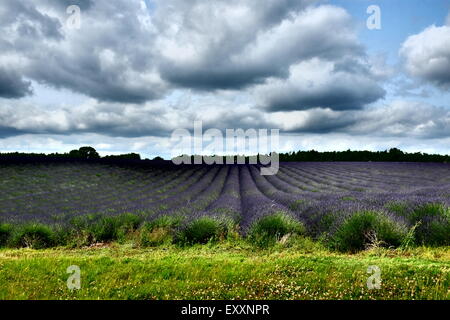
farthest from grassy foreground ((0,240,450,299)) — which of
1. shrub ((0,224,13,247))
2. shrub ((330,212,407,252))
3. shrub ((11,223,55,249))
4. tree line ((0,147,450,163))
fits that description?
tree line ((0,147,450,163))

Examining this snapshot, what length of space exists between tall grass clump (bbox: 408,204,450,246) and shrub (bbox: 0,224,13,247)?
971cm

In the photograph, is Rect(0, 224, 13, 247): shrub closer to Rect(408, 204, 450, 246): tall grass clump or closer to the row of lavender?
the row of lavender

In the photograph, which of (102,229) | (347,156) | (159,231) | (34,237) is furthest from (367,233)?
(347,156)

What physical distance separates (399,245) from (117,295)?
17.3ft

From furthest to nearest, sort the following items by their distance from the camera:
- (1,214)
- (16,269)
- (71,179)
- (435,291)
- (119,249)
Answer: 1. (71,179)
2. (1,214)
3. (119,249)
4. (16,269)
5. (435,291)

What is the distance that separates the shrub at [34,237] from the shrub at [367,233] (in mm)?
6807

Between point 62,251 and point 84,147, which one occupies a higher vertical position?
point 84,147

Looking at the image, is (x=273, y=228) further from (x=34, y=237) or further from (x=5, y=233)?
(x=5, y=233)

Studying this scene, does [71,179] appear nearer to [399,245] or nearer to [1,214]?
[1,214]

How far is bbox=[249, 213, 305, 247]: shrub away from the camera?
24.8 feet

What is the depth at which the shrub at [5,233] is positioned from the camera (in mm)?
8767

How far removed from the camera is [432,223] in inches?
272
